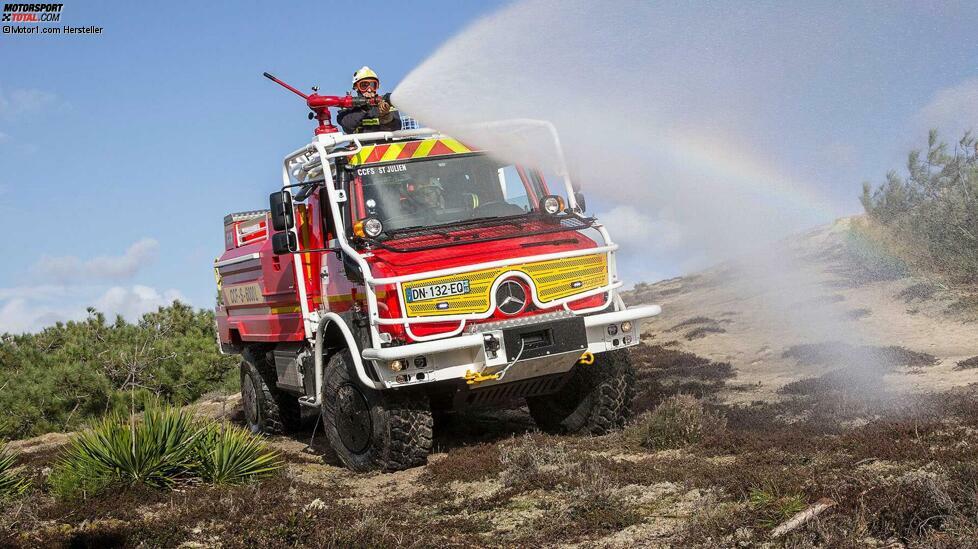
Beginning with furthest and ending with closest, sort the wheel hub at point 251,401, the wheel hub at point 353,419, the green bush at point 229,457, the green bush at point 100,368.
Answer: the green bush at point 100,368 → the wheel hub at point 251,401 → the wheel hub at point 353,419 → the green bush at point 229,457

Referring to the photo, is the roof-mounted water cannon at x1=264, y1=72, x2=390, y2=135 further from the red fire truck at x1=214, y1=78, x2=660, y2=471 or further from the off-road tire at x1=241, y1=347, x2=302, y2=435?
the off-road tire at x1=241, y1=347, x2=302, y2=435

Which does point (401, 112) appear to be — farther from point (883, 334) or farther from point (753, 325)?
point (753, 325)

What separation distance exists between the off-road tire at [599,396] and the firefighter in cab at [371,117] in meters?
Answer: 3.42

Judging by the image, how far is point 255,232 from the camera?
12.4 metres

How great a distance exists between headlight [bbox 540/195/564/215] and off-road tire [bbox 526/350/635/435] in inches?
58.6

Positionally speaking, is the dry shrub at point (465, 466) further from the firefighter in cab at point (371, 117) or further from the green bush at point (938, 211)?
the green bush at point (938, 211)

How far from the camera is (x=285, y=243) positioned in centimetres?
959

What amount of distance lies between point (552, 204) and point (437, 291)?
1741 millimetres

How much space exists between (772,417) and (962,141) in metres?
12.3

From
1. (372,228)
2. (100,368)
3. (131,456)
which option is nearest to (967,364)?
(372,228)

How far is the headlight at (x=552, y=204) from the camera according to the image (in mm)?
9336

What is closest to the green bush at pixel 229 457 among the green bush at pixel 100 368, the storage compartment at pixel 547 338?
the storage compartment at pixel 547 338

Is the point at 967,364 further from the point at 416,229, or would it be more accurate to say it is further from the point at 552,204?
the point at 416,229

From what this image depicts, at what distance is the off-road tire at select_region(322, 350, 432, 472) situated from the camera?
8.62 metres
